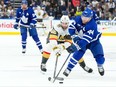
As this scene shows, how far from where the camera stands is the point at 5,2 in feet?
48.8

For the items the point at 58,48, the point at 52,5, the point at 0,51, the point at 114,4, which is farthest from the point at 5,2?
the point at 58,48

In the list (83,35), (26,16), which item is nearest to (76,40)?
(83,35)

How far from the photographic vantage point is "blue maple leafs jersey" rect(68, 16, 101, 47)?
5.65m

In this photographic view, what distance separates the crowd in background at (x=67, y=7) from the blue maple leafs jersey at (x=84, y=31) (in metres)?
8.27

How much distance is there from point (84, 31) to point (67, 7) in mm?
9043

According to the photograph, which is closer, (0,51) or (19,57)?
(19,57)

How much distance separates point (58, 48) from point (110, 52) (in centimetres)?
376

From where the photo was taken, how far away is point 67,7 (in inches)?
580

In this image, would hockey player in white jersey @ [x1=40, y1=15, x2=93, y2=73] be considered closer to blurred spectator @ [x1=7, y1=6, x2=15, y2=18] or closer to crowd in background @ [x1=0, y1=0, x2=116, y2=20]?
blurred spectator @ [x1=7, y1=6, x2=15, y2=18]

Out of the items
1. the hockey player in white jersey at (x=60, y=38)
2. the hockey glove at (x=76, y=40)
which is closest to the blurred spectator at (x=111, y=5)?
the hockey player in white jersey at (x=60, y=38)

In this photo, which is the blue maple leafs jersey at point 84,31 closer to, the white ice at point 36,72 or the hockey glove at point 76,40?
the hockey glove at point 76,40

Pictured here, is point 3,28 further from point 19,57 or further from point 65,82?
point 65,82

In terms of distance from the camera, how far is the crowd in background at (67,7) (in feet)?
46.9

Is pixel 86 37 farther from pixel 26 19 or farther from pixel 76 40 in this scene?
pixel 26 19
